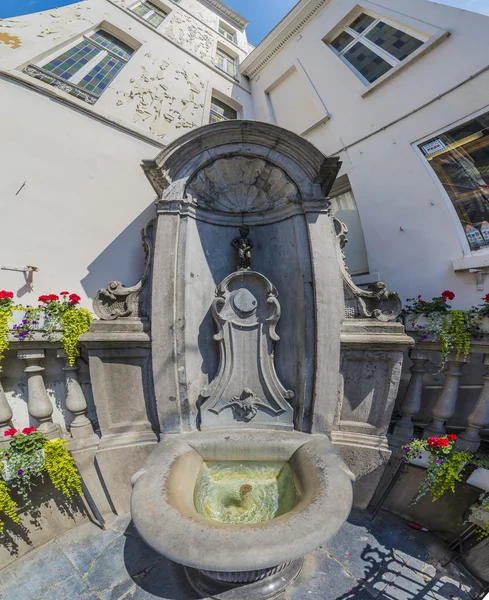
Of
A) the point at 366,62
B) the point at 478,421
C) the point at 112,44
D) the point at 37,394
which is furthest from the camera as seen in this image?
the point at 112,44

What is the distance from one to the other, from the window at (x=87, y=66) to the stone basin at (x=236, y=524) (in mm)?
6656

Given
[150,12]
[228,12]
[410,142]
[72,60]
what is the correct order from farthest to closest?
[228,12] < [150,12] < [72,60] < [410,142]

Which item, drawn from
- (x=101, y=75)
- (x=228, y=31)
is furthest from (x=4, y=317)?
(x=228, y=31)

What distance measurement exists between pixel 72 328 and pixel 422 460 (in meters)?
4.48

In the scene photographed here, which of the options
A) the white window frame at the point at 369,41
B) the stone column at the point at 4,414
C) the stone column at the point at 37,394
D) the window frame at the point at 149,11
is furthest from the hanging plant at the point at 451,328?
the window frame at the point at 149,11

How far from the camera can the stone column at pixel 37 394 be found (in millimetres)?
3191

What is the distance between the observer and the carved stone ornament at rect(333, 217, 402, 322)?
11.1ft

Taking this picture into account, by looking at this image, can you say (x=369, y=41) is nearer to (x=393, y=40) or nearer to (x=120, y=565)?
(x=393, y=40)

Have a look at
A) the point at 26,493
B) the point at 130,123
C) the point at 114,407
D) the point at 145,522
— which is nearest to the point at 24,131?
the point at 130,123

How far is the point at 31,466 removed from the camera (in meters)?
2.81

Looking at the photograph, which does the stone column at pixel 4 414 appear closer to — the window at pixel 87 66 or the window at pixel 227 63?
the window at pixel 87 66

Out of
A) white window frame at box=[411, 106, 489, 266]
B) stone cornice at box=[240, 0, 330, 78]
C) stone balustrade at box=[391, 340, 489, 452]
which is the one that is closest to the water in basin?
stone balustrade at box=[391, 340, 489, 452]

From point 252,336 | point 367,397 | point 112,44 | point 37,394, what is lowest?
point 367,397

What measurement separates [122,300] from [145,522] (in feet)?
8.29
